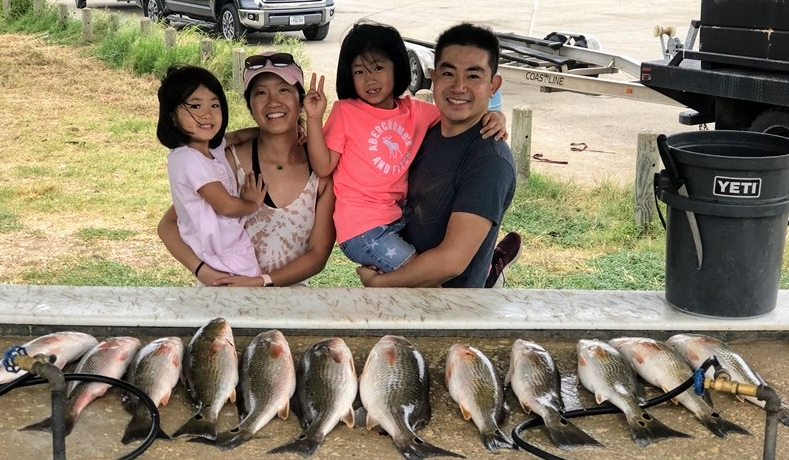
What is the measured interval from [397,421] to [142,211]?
20.8 feet

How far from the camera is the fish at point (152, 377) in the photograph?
2818 millimetres

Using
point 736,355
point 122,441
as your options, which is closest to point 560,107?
point 736,355

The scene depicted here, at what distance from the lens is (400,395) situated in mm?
2908

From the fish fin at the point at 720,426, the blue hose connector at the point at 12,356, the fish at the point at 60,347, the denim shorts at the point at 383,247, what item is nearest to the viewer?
the blue hose connector at the point at 12,356

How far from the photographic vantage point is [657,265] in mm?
7152

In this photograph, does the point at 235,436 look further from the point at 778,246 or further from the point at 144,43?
the point at 144,43

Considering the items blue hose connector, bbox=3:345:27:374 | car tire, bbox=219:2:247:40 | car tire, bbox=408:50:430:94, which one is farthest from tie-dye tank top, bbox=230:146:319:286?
car tire, bbox=219:2:247:40

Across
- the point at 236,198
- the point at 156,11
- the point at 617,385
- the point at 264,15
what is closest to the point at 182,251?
the point at 236,198

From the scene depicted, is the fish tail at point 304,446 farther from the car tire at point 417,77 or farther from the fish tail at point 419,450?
the car tire at point 417,77

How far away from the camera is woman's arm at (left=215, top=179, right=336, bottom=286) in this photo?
13.9 feet

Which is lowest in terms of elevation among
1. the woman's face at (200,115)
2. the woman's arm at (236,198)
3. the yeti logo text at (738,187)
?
the woman's arm at (236,198)

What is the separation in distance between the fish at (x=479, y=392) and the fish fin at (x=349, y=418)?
331 millimetres

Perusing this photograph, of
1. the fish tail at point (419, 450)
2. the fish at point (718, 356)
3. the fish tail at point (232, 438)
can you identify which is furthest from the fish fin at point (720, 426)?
the fish tail at point (232, 438)

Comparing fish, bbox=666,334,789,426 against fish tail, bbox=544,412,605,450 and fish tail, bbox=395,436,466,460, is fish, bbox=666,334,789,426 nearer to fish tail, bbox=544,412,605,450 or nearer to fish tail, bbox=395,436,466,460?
fish tail, bbox=544,412,605,450
